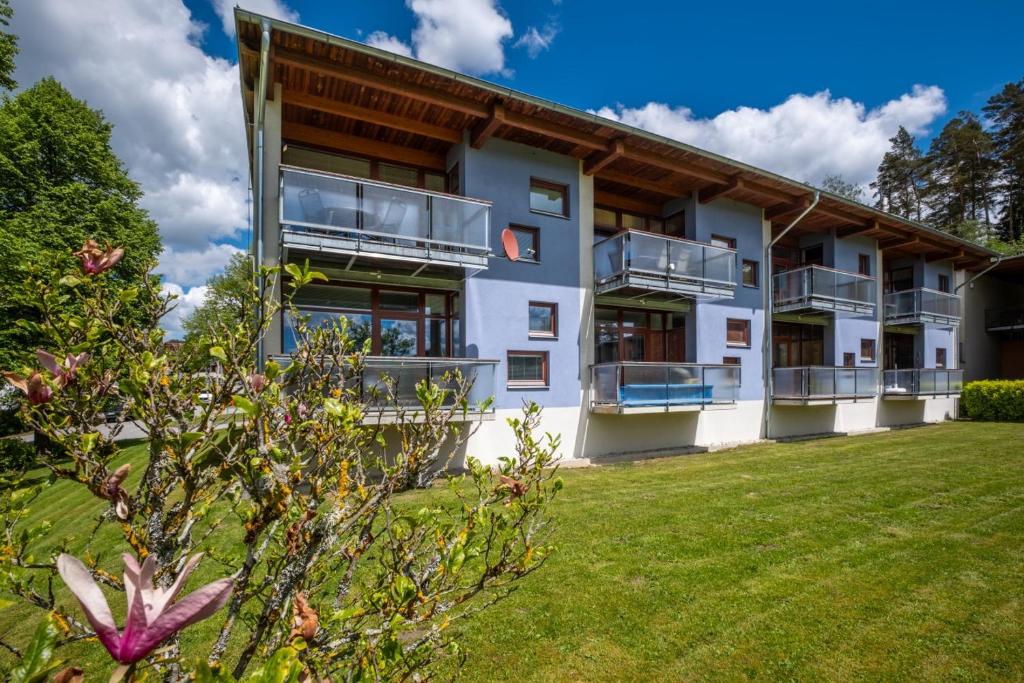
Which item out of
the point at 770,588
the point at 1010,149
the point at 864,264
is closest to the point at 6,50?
the point at 770,588

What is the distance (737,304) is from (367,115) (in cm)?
1208

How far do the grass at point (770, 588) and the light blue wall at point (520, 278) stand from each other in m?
3.74

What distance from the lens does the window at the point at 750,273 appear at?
15.6 meters

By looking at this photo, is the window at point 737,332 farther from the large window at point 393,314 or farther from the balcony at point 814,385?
the large window at point 393,314

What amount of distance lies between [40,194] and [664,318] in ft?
74.8

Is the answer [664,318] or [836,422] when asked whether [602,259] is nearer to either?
[664,318]

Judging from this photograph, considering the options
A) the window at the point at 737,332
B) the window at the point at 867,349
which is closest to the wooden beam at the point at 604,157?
the window at the point at 737,332

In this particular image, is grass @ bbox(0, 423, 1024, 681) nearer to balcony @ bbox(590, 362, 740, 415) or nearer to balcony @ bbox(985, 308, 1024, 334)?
balcony @ bbox(590, 362, 740, 415)

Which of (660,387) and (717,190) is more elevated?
(717,190)

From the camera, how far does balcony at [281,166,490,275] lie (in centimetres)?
862

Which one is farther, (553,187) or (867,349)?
(867,349)

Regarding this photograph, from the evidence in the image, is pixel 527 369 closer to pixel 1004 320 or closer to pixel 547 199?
pixel 547 199

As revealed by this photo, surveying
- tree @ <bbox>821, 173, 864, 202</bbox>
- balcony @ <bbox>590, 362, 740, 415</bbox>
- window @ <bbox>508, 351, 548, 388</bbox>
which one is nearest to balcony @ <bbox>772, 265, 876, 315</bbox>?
balcony @ <bbox>590, 362, 740, 415</bbox>

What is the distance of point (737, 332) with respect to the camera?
15.2 m
